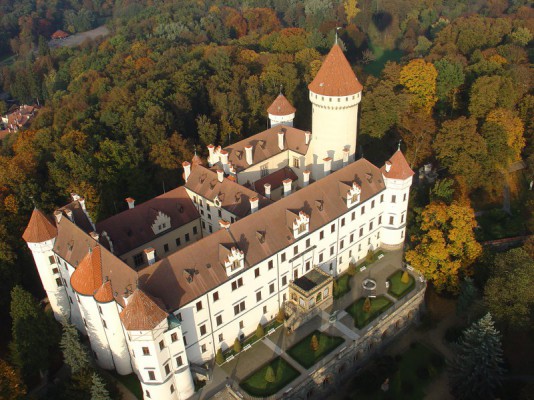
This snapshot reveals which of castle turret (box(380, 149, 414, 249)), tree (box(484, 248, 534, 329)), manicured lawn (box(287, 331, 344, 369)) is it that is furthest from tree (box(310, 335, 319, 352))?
castle turret (box(380, 149, 414, 249))

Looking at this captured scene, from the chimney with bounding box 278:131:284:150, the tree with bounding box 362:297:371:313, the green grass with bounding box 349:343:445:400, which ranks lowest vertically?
the green grass with bounding box 349:343:445:400

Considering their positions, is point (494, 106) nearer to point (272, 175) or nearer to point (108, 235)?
point (272, 175)

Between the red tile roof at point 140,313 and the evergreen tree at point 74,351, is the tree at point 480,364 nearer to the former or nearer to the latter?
the red tile roof at point 140,313

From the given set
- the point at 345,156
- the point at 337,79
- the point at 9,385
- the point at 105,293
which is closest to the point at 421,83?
the point at 337,79

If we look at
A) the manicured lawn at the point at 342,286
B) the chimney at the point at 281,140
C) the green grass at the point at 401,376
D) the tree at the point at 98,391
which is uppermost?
the chimney at the point at 281,140

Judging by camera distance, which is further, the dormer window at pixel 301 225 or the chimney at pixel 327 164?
the chimney at pixel 327 164

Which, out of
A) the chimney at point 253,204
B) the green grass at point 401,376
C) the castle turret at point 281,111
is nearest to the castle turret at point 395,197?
the green grass at point 401,376

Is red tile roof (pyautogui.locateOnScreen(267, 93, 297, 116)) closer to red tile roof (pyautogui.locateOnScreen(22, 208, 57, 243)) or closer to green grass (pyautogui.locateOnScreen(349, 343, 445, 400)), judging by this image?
red tile roof (pyautogui.locateOnScreen(22, 208, 57, 243))

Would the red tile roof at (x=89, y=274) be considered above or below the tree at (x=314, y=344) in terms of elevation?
above
